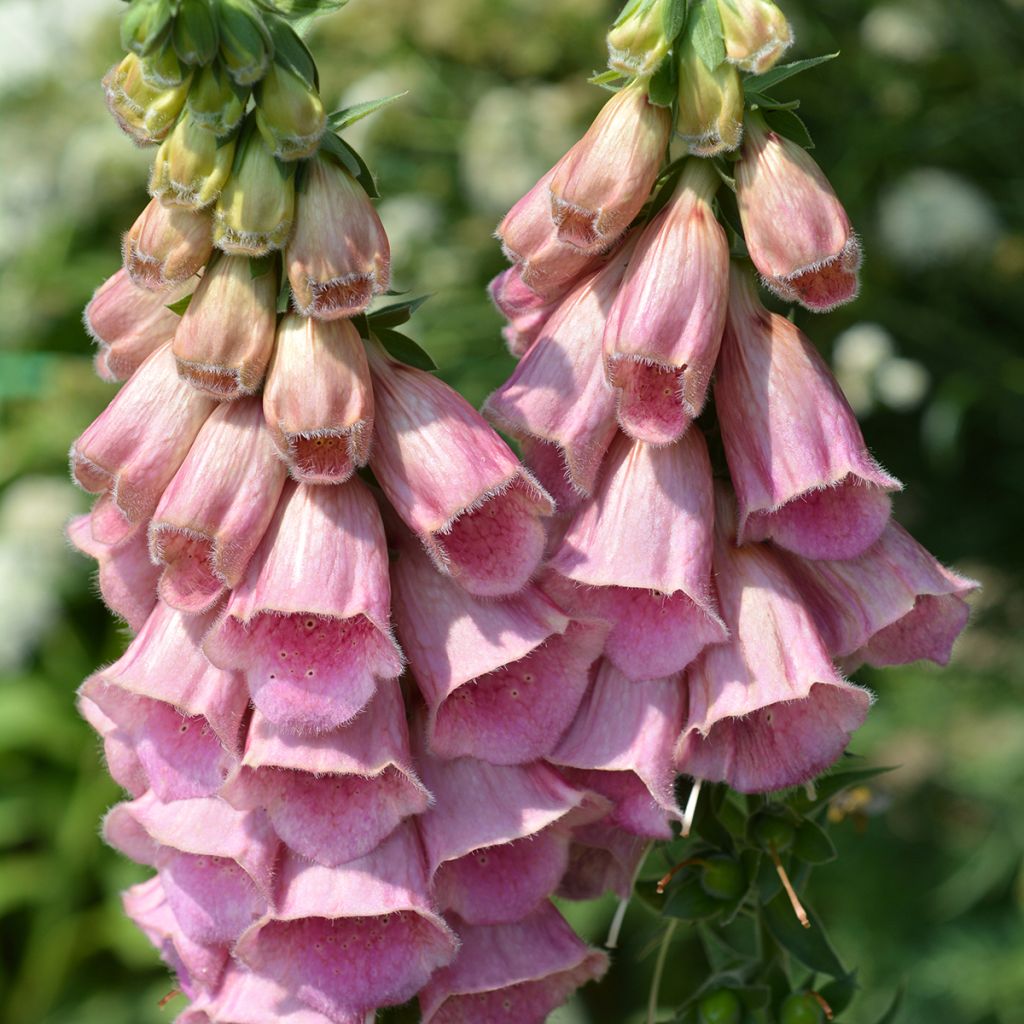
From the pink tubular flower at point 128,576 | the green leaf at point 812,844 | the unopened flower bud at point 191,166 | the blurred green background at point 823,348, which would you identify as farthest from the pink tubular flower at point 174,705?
the blurred green background at point 823,348

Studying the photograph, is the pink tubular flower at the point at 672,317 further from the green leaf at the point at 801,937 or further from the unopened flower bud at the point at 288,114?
the green leaf at the point at 801,937

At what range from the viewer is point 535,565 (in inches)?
28.7

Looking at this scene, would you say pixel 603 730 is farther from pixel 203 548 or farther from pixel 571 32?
pixel 571 32

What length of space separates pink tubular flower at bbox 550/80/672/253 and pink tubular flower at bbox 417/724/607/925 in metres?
0.29

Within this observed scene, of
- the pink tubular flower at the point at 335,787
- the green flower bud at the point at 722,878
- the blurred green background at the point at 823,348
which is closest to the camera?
the pink tubular flower at the point at 335,787

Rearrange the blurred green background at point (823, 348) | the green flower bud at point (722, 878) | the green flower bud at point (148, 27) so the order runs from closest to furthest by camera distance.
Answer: the green flower bud at point (148, 27), the green flower bud at point (722, 878), the blurred green background at point (823, 348)

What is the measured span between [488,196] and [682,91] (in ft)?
4.08

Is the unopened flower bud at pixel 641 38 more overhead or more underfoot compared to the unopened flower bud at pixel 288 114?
more underfoot

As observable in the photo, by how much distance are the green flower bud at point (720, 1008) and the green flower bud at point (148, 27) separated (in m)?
0.61

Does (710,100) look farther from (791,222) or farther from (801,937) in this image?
(801,937)

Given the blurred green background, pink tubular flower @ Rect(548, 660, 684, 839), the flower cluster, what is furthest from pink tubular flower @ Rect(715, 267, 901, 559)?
the blurred green background

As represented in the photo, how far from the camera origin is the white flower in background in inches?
79.9

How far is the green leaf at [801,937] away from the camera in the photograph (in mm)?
821

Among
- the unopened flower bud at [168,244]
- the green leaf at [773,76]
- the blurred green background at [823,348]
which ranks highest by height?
the unopened flower bud at [168,244]
